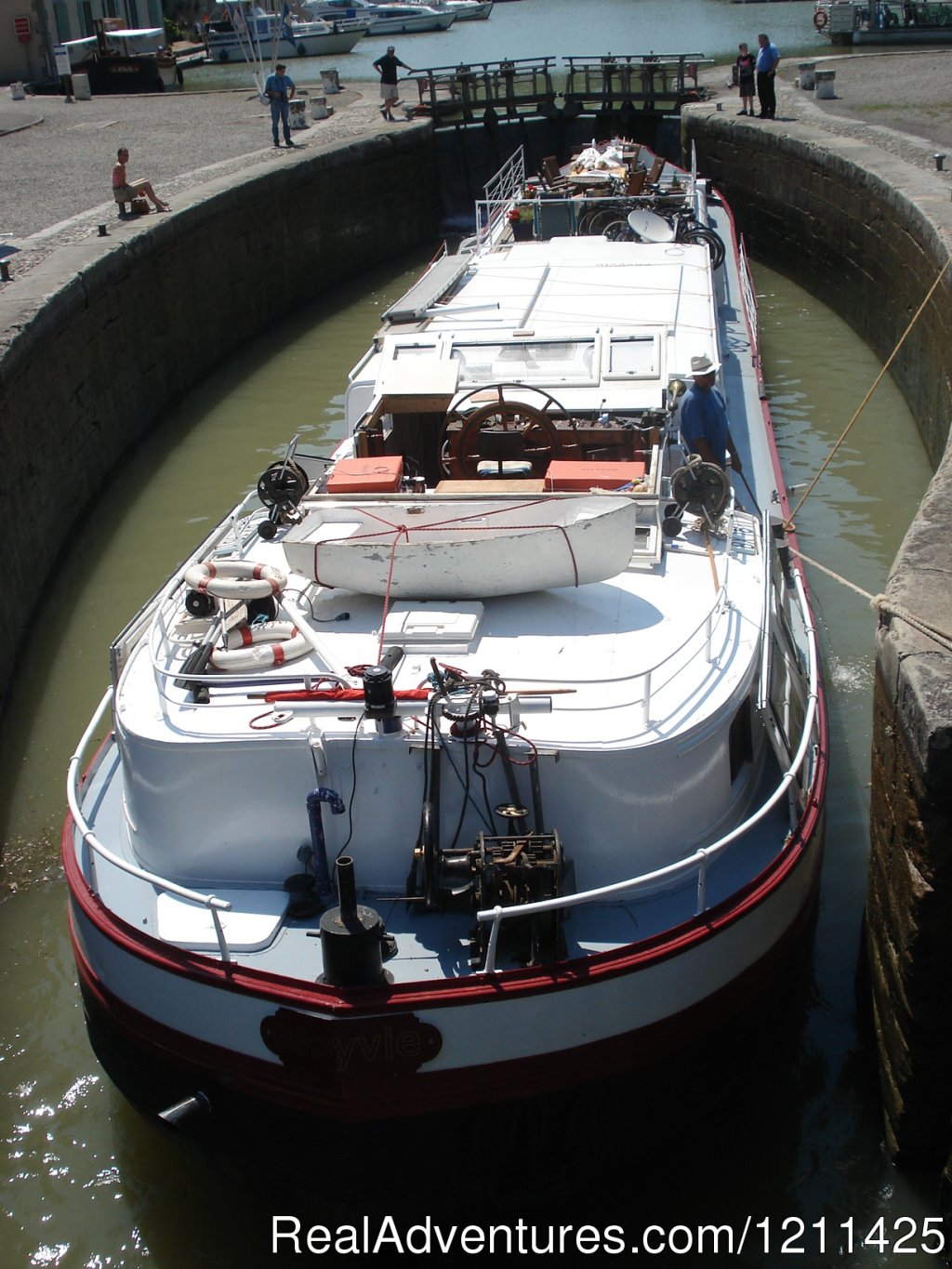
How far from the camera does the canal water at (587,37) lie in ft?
154

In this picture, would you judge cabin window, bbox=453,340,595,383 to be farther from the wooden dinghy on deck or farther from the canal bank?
the canal bank

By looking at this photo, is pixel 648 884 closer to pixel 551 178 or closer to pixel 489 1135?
pixel 489 1135

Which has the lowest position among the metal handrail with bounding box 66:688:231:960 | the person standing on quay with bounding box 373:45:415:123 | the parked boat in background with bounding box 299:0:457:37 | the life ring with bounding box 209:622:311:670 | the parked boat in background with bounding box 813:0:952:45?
the metal handrail with bounding box 66:688:231:960

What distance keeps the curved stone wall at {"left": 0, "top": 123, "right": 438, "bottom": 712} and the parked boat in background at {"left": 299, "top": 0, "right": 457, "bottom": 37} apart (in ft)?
158

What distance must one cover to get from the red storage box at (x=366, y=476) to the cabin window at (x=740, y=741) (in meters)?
2.56

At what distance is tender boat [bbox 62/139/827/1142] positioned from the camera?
16.7 ft

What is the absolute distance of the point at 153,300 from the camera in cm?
1611

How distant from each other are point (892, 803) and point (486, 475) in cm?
365

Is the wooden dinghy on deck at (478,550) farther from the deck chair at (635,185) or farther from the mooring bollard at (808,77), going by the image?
the mooring bollard at (808,77)

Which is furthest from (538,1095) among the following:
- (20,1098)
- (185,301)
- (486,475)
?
(185,301)

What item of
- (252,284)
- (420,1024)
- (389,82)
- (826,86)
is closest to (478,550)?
(420,1024)

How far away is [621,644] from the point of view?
643cm

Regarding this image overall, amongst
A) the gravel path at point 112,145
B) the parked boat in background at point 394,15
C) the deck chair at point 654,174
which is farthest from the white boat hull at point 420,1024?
the parked boat in background at point 394,15

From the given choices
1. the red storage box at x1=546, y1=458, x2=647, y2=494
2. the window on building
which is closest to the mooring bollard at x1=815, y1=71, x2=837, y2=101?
the red storage box at x1=546, y1=458, x2=647, y2=494
